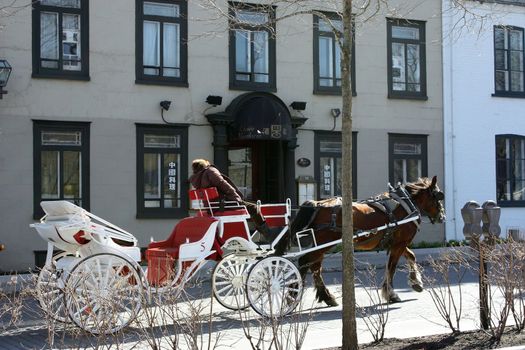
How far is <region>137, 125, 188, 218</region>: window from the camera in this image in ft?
58.0

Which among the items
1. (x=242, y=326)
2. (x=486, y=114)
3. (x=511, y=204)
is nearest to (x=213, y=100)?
(x=486, y=114)

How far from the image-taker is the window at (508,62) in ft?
72.6

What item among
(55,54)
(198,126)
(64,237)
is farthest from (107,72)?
(64,237)

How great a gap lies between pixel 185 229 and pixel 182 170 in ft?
24.3

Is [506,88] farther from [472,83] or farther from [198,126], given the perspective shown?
[198,126]

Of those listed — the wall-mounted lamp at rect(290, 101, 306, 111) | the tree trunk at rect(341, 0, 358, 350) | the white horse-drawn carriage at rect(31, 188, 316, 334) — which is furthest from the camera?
the wall-mounted lamp at rect(290, 101, 306, 111)

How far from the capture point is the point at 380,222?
1172 cm

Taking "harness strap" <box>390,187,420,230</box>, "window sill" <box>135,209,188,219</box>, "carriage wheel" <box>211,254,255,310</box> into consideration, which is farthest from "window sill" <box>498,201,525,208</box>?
"carriage wheel" <box>211,254,255,310</box>

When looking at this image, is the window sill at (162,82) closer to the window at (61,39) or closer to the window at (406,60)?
the window at (61,39)

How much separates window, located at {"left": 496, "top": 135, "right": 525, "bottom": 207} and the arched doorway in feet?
22.5

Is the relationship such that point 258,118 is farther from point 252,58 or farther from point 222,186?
point 222,186

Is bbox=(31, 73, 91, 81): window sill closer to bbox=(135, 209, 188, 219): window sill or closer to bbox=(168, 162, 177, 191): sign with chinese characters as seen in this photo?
bbox=(168, 162, 177, 191): sign with chinese characters

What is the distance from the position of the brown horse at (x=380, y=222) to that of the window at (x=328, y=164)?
693 centimetres

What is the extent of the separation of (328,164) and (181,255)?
10184mm
